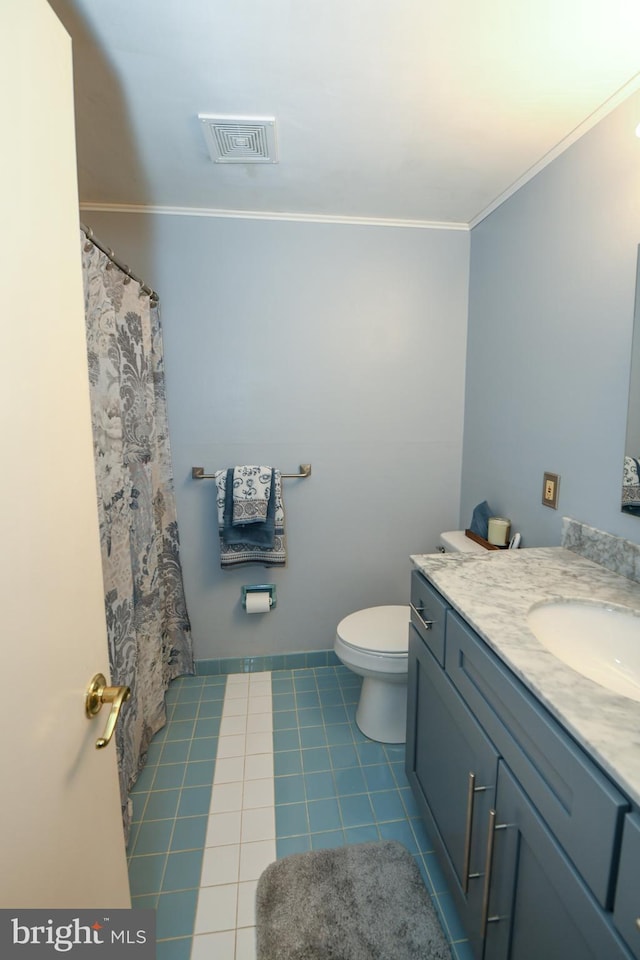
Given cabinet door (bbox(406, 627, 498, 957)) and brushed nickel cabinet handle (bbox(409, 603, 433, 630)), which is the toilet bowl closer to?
cabinet door (bbox(406, 627, 498, 957))

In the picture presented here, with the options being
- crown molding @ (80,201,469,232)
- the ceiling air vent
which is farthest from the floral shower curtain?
the ceiling air vent

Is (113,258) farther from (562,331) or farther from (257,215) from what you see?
(562,331)

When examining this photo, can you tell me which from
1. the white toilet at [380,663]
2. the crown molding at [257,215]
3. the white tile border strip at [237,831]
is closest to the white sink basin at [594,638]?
the white toilet at [380,663]

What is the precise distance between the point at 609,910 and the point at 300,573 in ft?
5.66

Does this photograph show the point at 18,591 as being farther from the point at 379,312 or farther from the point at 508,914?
the point at 379,312

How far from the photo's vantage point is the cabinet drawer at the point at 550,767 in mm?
616

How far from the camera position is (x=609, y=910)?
0.61m

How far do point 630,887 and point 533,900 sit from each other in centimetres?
31

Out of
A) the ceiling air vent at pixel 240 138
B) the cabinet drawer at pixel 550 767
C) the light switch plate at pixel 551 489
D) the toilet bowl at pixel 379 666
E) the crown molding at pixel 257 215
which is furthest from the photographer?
the crown molding at pixel 257 215

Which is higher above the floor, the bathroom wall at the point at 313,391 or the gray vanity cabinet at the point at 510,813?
the bathroom wall at the point at 313,391

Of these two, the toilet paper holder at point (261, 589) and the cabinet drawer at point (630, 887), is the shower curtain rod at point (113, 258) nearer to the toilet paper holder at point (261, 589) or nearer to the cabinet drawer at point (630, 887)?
the toilet paper holder at point (261, 589)

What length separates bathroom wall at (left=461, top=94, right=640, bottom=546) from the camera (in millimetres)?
1262

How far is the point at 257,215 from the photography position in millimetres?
1958

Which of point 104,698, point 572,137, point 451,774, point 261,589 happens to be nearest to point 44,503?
point 104,698
